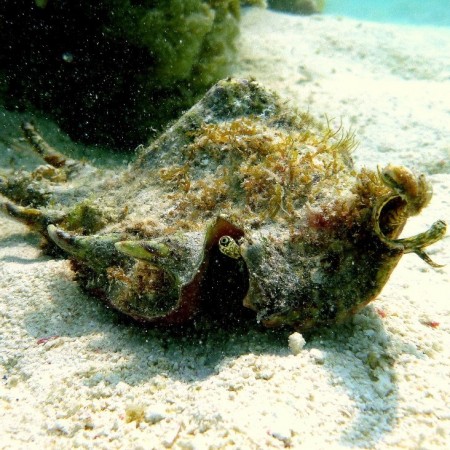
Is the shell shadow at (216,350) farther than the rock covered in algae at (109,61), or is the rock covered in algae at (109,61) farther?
the rock covered in algae at (109,61)

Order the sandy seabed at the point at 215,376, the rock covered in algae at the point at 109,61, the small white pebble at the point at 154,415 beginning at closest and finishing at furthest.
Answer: the sandy seabed at the point at 215,376 < the small white pebble at the point at 154,415 < the rock covered in algae at the point at 109,61

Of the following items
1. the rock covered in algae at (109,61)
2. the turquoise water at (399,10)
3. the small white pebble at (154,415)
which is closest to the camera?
the small white pebble at (154,415)

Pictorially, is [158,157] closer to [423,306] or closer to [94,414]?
[94,414]

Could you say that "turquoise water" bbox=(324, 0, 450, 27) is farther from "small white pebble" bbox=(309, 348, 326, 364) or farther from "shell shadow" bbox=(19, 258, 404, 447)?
"small white pebble" bbox=(309, 348, 326, 364)

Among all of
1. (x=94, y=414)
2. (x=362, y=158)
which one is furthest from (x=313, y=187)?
(x=362, y=158)

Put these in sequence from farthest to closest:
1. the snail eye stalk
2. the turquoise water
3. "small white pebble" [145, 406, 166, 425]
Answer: the turquoise water
the snail eye stalk
"small white pebble" [145, 406, 166, 425]

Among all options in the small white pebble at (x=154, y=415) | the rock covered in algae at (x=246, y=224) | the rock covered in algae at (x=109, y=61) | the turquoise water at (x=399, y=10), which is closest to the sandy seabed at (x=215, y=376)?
the small white pebble at (x=154, y=415)

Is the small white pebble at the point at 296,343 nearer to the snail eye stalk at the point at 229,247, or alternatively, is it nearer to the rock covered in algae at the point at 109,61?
the snail eye stalk at the point at 229,247

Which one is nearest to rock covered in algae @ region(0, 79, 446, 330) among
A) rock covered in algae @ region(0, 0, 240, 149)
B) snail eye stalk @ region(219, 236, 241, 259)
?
snail eye stalk @ region(219, 236, 241, 259)
